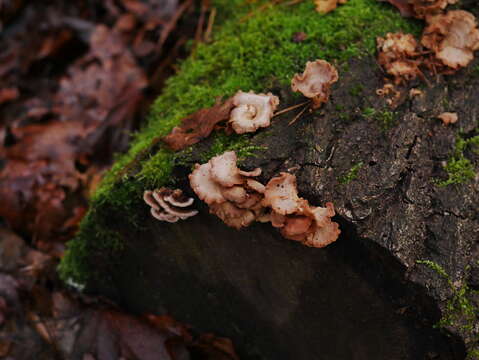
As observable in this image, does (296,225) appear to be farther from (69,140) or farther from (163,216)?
(69,140)

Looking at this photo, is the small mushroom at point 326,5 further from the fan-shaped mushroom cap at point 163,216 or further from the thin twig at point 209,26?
the fan-shaped mushroom cap at point 163,216

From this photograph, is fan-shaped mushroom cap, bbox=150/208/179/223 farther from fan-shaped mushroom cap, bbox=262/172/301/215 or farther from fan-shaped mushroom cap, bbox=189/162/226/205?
fan-shaped mushroom cap, bbox=262/172/301/215

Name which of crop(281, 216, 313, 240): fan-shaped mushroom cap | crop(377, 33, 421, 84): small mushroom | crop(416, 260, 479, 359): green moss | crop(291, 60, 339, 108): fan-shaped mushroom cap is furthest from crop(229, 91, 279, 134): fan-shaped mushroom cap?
crop(416, 260, 479, 359): green moss

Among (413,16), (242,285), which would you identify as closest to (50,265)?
(242,285)

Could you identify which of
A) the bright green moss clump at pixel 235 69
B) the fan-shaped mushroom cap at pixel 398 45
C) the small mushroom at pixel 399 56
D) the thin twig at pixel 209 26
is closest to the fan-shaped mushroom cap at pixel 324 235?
the bright green moss clump at pixel 235 69

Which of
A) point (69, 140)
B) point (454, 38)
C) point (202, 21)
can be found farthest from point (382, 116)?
point (69, 140)
